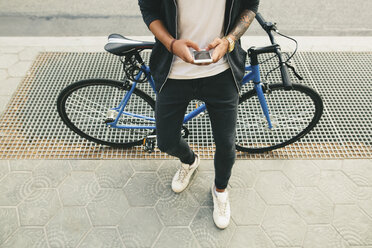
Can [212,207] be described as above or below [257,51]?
below

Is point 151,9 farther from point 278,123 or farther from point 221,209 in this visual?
point 278,123

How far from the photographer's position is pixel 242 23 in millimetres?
1561

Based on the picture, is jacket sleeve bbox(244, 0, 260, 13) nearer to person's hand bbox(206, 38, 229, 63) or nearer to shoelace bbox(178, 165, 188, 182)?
person's hand bbox(206, 38, 229, 63)

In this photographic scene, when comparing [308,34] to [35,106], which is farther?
[308,34]

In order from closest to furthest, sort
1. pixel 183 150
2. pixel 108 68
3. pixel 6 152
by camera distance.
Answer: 1. pixel 183 150
2. pixel 6 152
3. pixel 108 68

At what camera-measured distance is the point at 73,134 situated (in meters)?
2.90

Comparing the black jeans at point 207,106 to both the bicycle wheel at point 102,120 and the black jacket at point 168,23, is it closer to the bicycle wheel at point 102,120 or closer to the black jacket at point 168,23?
the black jacket at point 168,23

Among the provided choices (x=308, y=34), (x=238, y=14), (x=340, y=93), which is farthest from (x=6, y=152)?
(x=308, y=34)

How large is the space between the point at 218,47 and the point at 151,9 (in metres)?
0.45

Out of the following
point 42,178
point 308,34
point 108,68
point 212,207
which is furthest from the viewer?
point 308,34

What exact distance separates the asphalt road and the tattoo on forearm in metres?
2.90

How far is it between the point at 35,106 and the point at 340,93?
363cm

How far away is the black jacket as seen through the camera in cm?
145

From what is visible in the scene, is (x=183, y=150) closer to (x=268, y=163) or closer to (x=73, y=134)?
(x=268, y=163)
